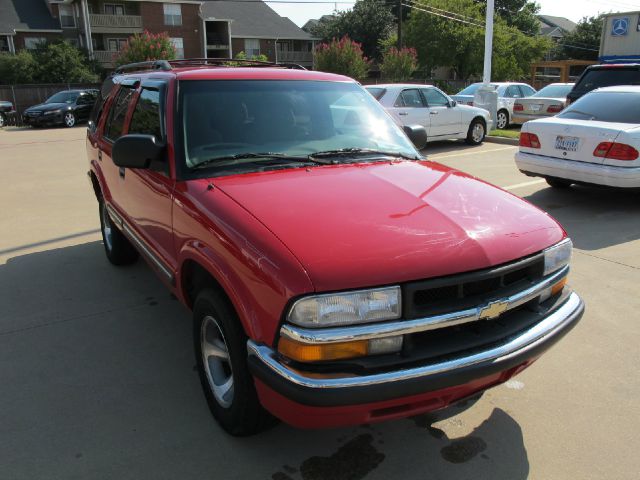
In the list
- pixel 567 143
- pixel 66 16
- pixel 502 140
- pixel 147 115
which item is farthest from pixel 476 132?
pixel 66 16

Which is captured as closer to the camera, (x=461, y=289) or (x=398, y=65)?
(x=461, y=289)

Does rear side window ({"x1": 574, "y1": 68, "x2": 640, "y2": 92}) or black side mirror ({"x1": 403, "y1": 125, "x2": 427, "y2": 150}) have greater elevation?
rear side window ({"x1": 574, "y1": 68, "x2": 640, "y2": 92})

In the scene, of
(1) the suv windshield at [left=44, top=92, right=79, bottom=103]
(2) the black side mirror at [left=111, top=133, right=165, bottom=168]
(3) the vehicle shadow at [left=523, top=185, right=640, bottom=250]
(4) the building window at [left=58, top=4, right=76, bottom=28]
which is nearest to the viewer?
(2) the black side mirror at [left=111, top=133, right=165, bottom=168]

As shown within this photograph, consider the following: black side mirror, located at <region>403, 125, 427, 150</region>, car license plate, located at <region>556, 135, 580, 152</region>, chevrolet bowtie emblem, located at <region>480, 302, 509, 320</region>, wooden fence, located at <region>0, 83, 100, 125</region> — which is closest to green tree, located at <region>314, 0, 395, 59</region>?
wooden fence, located at <region>0, 83, 100, 125</region>

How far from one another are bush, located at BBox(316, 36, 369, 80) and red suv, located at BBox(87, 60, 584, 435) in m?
30.2

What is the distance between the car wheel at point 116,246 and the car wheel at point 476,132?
10.2 metres

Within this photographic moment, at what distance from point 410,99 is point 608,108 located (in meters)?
5.55

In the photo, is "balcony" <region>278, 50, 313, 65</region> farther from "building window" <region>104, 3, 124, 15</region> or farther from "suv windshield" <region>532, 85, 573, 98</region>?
"suv windshield" <region>532, 85, 573, 98</region>

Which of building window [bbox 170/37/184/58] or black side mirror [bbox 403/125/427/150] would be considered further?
building window [bbox 170/37/184/58]

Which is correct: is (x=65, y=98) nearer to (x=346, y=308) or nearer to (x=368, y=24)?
(x=346, y=308)

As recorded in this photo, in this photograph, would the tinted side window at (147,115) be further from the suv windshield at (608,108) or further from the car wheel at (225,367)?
the suv windshield at (608,108)

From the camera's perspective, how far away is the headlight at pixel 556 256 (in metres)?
2.66

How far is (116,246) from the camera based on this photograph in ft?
17.3

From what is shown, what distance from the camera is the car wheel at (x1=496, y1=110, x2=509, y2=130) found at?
17.0 m
